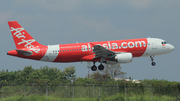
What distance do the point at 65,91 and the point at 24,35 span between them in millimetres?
19649

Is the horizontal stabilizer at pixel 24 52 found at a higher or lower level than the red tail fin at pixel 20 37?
lower

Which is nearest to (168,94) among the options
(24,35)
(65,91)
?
(65,91)

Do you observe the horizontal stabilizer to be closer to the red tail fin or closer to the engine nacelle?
the red tail fin

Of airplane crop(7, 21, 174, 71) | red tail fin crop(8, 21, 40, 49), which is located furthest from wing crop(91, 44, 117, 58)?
red tail fin crop(8, 21, 40, 49)

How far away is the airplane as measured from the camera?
161 ft

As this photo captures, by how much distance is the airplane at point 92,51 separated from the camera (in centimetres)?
4916

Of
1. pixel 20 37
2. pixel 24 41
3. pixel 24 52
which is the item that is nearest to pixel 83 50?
pixel 24 52

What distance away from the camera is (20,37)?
52062 millimetres

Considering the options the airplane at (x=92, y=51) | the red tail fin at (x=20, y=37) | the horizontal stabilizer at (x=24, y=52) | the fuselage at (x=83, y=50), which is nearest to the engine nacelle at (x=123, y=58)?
the airplane at (x=92, y=51)

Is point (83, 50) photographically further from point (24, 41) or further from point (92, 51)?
point (24, 41)

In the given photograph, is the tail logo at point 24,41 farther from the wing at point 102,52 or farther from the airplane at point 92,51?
the wing at point 102,52

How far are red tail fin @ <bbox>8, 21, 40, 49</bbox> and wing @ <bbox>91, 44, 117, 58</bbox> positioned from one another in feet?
34.1

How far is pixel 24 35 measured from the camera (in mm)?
52469

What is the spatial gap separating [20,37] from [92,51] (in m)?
13.2
